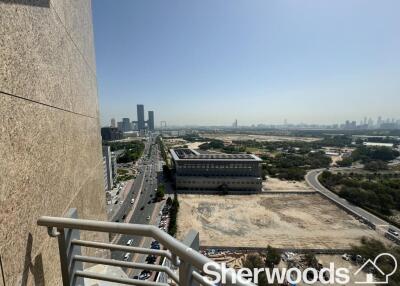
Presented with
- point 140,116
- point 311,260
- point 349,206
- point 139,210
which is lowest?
point 349,206

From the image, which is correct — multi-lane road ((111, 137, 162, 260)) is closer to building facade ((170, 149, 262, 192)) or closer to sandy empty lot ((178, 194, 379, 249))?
sandy empty lot ((178, 194, 379, 249))

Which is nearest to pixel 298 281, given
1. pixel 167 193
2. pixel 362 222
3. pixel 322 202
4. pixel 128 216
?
pixel 362 222

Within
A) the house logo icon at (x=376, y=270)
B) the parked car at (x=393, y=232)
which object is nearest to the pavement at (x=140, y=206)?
the house logo icon at (x=376, y=270)

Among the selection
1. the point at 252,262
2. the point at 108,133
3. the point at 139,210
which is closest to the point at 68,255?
the point at 252,262

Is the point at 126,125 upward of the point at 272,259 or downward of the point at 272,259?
upward

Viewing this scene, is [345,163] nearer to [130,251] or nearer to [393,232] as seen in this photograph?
[393,232]

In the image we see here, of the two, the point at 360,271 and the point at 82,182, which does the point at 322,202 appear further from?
the point at 82,182
